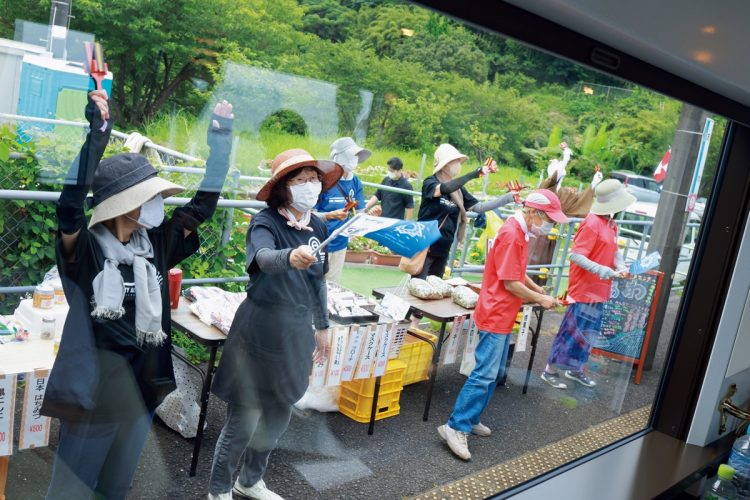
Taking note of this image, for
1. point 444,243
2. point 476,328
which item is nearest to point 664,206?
point 476,328

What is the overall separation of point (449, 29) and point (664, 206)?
91.0 inches

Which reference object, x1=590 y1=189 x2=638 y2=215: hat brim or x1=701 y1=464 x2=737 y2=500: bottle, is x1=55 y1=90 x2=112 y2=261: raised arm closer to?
x1=590 y1=189 x2=638 y2=215: hat brim

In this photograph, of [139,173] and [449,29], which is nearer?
[139,173]

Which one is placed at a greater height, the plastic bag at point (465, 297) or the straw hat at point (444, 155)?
the straw hat at point (444, 155)

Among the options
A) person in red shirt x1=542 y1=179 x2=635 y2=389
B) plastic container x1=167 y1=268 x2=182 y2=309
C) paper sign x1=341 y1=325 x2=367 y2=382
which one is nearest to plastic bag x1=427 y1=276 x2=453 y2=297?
paper sign x1=341 y1=325 x2=367 y2=382

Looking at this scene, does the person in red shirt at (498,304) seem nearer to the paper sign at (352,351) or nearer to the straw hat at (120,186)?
the paper sign at (352,351)

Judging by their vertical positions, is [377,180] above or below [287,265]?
above

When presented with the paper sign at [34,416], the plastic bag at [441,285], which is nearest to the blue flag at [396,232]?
the plastic bag at [441,285]

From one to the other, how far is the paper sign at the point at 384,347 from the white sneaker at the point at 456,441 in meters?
0.48

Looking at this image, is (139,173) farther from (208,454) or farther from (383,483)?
(383,483)

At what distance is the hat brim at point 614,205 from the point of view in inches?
145

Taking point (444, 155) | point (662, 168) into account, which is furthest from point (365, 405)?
point (662, 168)

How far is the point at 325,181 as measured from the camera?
227 centimetres

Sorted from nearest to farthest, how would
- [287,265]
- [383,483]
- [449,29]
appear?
[287,265], [449,29], [383,483]
